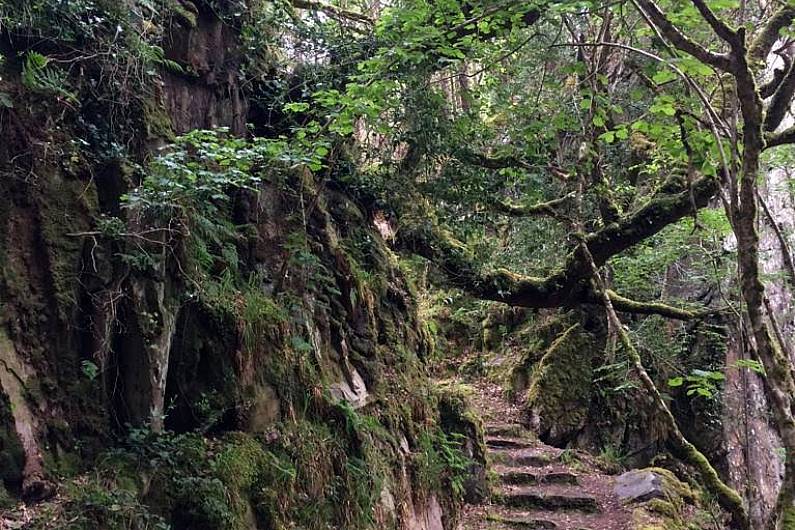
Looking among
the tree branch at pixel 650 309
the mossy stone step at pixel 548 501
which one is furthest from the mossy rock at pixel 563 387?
the tree branch at pixel 650 309

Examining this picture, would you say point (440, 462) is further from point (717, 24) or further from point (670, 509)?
point (717, 24)

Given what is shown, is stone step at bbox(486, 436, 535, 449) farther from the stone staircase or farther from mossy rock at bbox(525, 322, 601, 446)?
mossy rock at bbox(525, 322, 601, 446)

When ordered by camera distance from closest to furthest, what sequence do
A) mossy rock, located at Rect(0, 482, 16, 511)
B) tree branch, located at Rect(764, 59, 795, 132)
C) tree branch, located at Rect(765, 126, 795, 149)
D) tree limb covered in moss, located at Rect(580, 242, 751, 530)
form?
mossy rock, located at Rect(0, 482, 16, 511)
tree branch, located at Rect(764, 59, 795, 132)
tree limb covered in moss, located at Rect(580, 242, 751, 530)
tree branch, located at Rect(765, 126, 795, 149)

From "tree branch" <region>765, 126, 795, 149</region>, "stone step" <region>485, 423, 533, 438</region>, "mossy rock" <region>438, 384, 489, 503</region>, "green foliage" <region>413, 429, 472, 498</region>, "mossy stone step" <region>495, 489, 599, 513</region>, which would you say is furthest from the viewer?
"stone step" <region>485, 423, 533, 438</region>

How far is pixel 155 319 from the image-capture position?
3.82 meters

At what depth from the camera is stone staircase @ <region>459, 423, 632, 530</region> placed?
7.89 meters

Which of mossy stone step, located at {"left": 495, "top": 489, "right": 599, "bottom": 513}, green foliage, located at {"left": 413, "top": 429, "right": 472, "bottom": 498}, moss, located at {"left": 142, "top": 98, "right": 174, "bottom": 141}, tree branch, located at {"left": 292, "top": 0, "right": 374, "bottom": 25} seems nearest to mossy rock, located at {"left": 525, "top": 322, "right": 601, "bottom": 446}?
mossy stone step, located at {"left": 495, "top": 489, "right": 599, "bottom": 513}

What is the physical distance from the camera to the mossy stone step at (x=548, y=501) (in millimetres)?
8414

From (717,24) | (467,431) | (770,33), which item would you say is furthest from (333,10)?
(467,431)

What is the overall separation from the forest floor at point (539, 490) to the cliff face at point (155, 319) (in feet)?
8.98

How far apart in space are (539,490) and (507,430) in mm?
2031

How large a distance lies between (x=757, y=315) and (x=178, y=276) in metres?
3.52

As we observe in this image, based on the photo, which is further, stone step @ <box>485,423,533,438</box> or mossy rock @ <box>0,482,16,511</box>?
stone step @ <box>485,423,533,438</box>

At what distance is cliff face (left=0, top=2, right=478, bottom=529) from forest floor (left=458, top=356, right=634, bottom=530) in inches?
108
